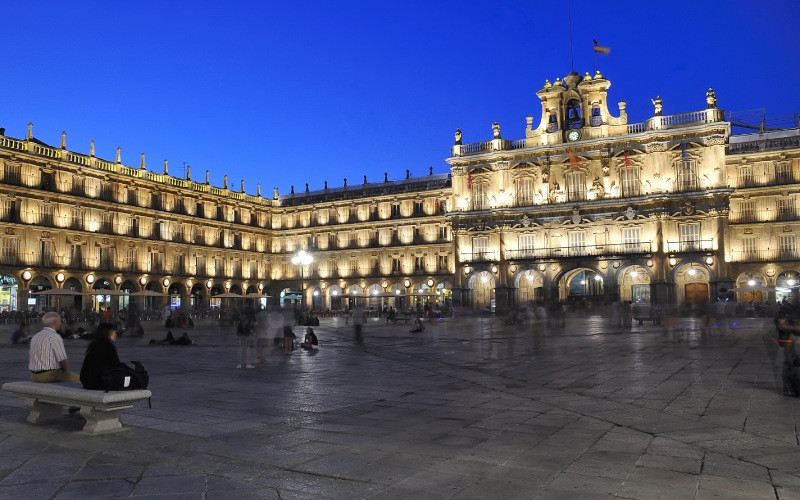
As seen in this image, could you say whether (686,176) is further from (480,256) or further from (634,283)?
(480,256)

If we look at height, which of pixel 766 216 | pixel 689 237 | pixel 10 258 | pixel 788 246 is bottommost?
pixel 788 246

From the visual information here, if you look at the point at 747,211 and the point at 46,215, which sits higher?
the point at 46,215

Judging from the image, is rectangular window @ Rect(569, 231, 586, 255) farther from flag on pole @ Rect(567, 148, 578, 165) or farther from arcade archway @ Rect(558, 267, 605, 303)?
flag on pole @ Rect(567, 148, 578, 165)

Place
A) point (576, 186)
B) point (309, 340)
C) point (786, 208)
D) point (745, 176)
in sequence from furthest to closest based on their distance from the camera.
Answer: point (576, 186)
point (745, 176)
point (786, 208)
point (309, 340)

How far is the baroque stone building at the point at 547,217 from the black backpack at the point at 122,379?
1533 inches

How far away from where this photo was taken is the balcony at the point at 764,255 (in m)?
47.0

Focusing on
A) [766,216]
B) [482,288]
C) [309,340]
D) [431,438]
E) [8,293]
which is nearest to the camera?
[431,438]

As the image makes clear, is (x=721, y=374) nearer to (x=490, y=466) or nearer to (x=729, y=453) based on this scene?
(x=729, y=453)

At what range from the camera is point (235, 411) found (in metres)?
9.23

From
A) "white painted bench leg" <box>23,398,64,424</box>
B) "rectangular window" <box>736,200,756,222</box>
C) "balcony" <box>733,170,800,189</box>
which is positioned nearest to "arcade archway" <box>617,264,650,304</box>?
"rectangular window" <box>736,200,756,222</box>

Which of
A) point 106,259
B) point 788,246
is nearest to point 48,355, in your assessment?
point 106,259

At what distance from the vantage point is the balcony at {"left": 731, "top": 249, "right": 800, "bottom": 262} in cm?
4700

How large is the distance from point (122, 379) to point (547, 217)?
45.7 meters

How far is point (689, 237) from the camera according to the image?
4694cm
